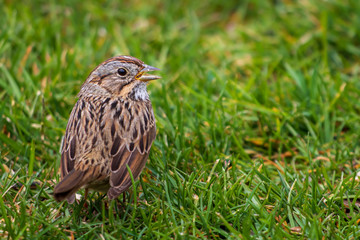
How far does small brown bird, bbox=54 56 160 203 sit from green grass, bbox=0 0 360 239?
0.27 meters

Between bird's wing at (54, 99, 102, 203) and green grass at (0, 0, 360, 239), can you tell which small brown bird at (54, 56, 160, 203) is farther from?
green grass at (0, 0, 360, 239)

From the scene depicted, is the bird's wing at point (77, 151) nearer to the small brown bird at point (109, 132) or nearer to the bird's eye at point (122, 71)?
the small brown bird at point (109, 132)

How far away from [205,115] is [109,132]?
5.32 ft

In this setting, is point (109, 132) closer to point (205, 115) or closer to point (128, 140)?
point (128, 140)

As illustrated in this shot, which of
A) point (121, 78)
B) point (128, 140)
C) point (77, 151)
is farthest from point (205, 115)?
point (77, 151)

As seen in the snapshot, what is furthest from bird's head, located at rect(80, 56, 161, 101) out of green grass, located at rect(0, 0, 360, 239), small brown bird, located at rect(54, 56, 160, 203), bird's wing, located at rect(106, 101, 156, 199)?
green grass, located at rect(0, 0, 360, 239)

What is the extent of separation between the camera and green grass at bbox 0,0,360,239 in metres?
4.13

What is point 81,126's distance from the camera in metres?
4.36

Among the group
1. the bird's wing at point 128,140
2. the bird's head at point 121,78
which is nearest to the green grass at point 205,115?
the bird's wing at point 128,140

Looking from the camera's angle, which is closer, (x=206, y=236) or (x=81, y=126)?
(x=206, y=236)

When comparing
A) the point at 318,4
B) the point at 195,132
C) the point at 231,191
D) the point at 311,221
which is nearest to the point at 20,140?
the point at 195,132

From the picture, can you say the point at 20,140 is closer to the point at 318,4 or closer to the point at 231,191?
the point at 231,191

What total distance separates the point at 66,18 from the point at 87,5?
385 mm

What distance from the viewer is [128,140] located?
14.2 ft
